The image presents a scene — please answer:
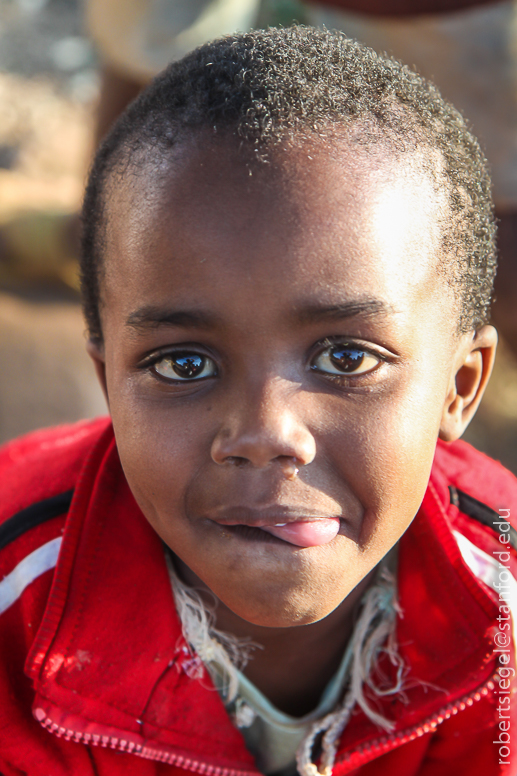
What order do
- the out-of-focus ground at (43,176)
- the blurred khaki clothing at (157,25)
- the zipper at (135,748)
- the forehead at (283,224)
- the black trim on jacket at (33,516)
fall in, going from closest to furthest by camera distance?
the forehead at (283,224), the zipper at (135,748), the black trim on jacket at (33,516), the blurred khaki clothing at (157,25), the out-of-focus ground at (43,176)

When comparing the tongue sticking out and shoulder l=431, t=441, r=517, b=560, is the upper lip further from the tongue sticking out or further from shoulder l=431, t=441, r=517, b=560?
shoulder l=431, t=441, r=517, b=560

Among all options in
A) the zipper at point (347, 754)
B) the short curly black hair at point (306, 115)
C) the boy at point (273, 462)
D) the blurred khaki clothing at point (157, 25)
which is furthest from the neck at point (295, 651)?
the blurred khaki clothing at point (157, 25)

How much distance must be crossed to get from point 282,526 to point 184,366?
258mm

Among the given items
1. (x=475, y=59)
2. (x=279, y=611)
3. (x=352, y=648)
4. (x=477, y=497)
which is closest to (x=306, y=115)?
(x=279, y=611)

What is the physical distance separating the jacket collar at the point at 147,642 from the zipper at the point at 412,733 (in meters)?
0.01

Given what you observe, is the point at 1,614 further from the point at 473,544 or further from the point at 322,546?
the point at 473,544

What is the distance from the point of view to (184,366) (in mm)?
1030

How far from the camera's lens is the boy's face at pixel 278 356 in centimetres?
93

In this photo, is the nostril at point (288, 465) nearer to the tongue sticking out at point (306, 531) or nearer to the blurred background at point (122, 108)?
the tongue sticking out at point (306, 531)

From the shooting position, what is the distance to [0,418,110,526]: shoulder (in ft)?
4.36

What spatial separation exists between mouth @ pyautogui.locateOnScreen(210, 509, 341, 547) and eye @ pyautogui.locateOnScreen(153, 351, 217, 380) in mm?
194

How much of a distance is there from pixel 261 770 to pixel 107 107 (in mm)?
2317

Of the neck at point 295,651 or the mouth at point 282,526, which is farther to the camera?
the neck at point 295,651

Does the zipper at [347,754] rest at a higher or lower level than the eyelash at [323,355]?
lower
